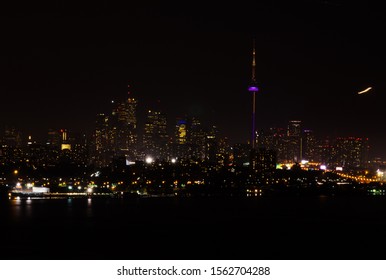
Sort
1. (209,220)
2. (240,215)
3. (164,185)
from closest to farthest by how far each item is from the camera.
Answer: (209,220) → (240,215) → (164,185)

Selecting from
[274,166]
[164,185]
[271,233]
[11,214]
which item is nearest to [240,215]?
[271,233]

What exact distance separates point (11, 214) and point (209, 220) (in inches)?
535

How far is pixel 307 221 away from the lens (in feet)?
138

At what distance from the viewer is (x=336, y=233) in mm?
33969

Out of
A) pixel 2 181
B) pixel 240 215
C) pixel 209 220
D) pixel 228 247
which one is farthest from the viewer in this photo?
pixel 2 181

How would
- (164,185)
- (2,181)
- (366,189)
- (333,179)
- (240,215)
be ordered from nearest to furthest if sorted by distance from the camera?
(240,215)
(2,181)
(164,185)
(366,189)
(333,179)

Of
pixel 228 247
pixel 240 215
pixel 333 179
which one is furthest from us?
pixel 333 179

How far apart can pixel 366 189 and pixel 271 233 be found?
6707cm

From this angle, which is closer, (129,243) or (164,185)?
(129,243)

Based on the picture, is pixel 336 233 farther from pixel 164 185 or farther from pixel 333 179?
pixel 333 179

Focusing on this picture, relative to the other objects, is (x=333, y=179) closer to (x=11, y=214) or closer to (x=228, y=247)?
(x=11, y=214)

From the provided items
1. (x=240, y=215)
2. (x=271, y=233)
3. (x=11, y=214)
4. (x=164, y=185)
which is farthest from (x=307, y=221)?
(x=164, y=185)

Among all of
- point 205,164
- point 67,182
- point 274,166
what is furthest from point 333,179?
point 67,182

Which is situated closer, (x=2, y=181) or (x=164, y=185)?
(x=2, y=181)
